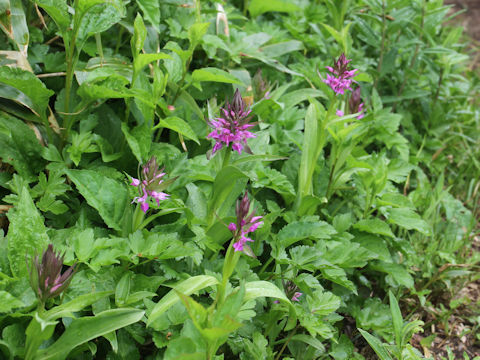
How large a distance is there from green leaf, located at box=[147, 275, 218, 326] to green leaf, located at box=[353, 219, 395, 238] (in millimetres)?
955

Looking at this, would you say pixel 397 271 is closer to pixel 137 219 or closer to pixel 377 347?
pixel 377 347

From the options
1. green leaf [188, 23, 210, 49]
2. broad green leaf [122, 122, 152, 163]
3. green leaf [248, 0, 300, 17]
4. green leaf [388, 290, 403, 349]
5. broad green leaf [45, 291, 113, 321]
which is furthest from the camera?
green leaf [248, 0, 300, 17]

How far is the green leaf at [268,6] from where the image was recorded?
3.21m

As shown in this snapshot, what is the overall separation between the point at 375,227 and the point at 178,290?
44.4 inches

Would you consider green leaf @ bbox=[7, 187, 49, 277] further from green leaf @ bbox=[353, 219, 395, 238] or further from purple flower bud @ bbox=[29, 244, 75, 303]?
green leaf @ bbox=[353, 219, 395, 238]

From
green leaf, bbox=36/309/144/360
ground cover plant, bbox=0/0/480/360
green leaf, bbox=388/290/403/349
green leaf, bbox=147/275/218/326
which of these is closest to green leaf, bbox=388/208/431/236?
ground cover plant, bbox=0/0/480/360

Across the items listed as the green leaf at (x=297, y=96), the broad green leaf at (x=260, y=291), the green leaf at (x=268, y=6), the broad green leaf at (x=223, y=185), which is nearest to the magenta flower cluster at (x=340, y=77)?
the green leaf at (x=297, y=96)

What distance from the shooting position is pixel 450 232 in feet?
9.36

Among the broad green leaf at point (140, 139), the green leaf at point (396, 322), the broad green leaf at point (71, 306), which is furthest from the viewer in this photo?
the broad green leaf at point (140, 139)

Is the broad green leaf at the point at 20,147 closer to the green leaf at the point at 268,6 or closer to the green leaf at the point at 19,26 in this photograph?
the green leaf at the point at 19,26

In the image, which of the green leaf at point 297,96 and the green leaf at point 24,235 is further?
the green leaf at point 297,96

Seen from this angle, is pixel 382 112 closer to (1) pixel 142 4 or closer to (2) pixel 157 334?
(1) pixel 142 4

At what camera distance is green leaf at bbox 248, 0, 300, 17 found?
3.21 meters

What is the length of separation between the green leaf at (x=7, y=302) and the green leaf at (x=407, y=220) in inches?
65.2
